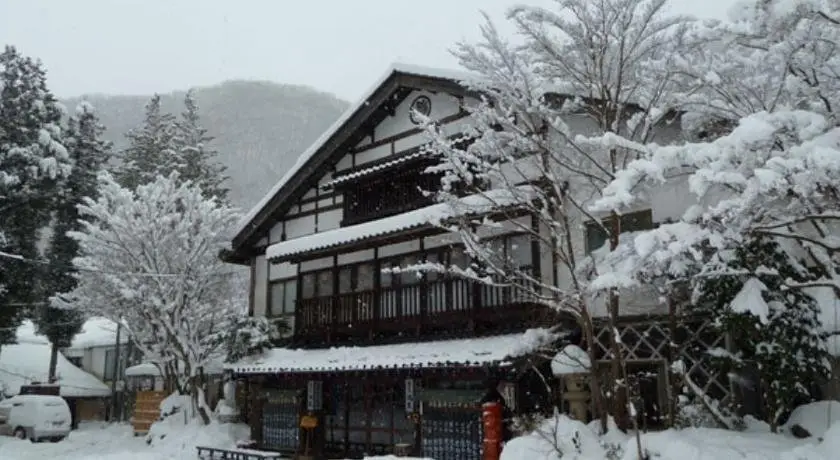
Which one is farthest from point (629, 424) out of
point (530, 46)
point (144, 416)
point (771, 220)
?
point (144, 416)

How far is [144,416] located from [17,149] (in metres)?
13.5

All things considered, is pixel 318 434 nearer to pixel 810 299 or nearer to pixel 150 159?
pixel 810 299

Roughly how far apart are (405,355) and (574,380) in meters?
4.36

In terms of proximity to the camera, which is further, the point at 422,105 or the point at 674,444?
the point at 422,105

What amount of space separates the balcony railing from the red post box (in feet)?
7.67

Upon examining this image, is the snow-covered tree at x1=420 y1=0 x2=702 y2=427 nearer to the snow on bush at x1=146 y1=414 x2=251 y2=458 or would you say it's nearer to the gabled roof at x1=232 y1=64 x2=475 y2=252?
the gabled roof at x1=232 y1=64 x2=475 y2=252

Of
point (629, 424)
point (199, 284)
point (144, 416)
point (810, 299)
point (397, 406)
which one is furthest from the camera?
point (144, 416)

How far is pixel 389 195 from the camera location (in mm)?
19438

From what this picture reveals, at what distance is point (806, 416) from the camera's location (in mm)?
10844

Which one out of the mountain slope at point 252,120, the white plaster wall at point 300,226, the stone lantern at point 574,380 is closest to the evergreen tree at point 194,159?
the white plaster wall at point 300,226

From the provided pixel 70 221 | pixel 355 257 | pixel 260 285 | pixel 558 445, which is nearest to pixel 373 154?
pixel 355 257

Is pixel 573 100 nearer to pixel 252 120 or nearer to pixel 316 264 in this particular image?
pixel 316 264

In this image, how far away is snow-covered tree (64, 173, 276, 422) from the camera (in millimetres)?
22984

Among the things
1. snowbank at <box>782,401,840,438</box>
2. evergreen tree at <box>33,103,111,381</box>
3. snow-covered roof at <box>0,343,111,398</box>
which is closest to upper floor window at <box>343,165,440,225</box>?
snowbank at <box>782,401,840,438</box>
